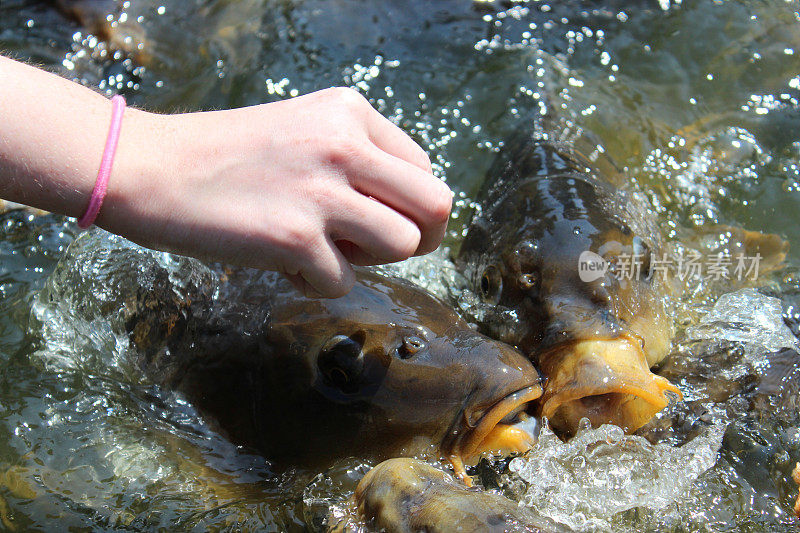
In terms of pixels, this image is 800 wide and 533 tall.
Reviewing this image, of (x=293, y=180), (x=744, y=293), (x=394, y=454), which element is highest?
(x=293, y=180)

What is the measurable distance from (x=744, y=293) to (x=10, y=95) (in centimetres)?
341

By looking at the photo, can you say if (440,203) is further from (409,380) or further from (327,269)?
(409,380)

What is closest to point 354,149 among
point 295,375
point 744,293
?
point 295,375

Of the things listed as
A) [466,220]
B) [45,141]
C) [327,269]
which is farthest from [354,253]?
[466,220]

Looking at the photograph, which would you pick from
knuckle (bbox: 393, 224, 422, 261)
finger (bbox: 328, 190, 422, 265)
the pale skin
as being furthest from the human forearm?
knuckle (bbox: 393, 224, 422, 261)

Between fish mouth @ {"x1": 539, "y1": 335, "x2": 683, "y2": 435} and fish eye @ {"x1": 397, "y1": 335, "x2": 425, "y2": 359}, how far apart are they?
1.69 ft

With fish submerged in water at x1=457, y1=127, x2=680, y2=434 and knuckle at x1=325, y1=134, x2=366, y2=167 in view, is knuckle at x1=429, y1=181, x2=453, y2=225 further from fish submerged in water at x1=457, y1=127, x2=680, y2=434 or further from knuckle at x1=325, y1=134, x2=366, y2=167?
fish submerged in water at x1=457, y1=127, x2=680, y2=434

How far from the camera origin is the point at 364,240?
2.04 meters

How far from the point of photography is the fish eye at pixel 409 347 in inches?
105

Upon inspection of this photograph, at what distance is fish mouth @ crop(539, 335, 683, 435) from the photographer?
2.75 m

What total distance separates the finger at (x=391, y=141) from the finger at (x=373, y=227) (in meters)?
0.19

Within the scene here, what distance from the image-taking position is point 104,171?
6.50 ft

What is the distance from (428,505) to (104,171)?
48.2 inches

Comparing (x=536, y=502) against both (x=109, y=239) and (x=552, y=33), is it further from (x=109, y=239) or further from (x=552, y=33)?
(x=552, y=33)
